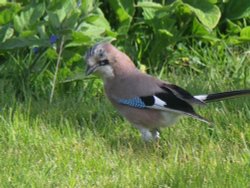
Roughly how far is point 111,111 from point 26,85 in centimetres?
67

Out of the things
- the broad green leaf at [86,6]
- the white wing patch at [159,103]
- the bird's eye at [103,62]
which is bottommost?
the white wing patch at [159,103]

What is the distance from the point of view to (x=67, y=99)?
247 inches

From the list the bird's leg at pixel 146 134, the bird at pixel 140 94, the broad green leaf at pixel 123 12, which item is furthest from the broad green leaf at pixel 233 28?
the bird's leg at pixel 146 134

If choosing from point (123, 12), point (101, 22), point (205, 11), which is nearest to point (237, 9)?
point (205, 11)

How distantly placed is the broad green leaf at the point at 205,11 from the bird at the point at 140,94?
1110 millimetres

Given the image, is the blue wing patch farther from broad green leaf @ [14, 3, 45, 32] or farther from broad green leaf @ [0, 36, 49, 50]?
broad green leaf @ [14, 3, 45, 32]

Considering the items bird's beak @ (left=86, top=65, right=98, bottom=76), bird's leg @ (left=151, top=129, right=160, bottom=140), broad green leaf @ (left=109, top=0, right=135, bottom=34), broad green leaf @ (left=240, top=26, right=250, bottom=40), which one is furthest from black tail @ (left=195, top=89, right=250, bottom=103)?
broad green leaf @ (left=240, top=26, right=250, bottom=40)

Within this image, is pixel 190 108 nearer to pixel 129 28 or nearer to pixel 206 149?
pixel 206 149

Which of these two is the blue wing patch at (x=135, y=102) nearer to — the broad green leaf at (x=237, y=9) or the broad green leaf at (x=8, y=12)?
the broad green leaf at (x=8, y=12)

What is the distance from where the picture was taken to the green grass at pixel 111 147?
4.93 metres

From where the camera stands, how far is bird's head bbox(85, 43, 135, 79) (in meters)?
5.56

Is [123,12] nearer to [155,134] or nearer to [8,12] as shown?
[8,12]

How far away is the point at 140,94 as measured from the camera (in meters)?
5.53

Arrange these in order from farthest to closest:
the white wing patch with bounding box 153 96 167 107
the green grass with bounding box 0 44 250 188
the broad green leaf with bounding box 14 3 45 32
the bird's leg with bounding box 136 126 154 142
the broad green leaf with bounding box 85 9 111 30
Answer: the broad green leaf with bounding box 85 9 111 30 → the broad green leaf with bounding box 14 3 45 32 → the bird's leg with bounding box 136 126 154 142 → the white wing patch with bounding box 153 96 167 107 → the green grass with bounding box 0 44 250 188
